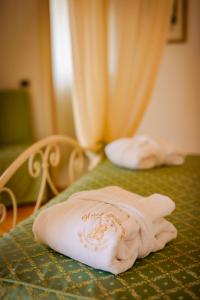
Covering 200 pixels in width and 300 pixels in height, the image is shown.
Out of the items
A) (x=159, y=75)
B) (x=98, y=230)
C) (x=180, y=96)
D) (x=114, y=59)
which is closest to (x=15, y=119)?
(x=114, y=59)

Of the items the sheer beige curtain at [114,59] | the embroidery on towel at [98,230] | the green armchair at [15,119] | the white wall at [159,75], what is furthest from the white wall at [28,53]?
the embroidery on towel at [98,230]

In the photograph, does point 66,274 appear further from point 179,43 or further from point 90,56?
point 179,43

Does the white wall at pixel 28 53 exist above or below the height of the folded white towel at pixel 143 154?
above

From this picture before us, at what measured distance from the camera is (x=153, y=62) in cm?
222

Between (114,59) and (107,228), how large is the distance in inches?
68.3

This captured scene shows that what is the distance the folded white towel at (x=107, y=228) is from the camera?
0.82m

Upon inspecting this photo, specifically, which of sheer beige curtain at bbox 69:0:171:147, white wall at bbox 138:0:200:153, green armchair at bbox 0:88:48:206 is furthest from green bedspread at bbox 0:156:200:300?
→ green armchair at bbox 0:88:48:206

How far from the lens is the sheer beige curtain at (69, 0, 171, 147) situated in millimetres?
2199

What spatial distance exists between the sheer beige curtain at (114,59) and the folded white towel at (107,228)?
1320 mm

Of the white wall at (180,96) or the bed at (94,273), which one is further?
the white wall at (180,96)

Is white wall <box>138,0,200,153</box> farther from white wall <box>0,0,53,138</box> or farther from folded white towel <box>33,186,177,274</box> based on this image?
folded white towel <box>33,186,177,274</box>

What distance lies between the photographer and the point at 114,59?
2332 mm

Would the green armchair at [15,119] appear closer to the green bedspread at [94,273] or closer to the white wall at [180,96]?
the white wall at [180,96]

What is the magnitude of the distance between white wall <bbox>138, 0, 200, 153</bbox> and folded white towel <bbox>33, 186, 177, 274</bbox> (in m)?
1.75
